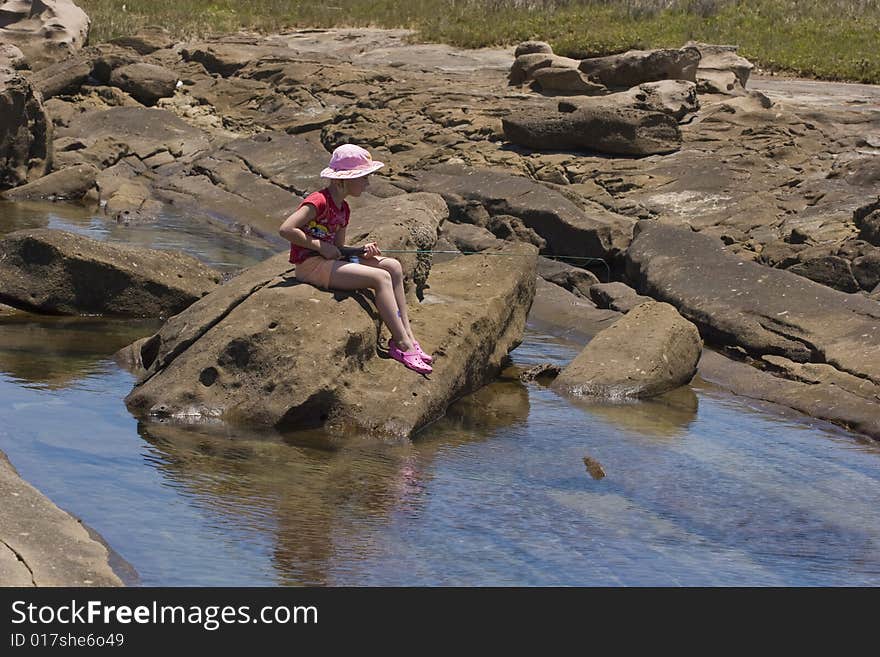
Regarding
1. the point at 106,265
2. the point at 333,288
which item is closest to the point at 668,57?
the point at 106,265

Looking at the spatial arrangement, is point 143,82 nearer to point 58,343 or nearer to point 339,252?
point 58,343

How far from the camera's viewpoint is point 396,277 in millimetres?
8914

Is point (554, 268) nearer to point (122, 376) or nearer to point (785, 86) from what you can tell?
point (122, 376)

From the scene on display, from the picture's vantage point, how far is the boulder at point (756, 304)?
11.3 meters

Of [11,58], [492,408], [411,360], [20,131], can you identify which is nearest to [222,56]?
[11,58]

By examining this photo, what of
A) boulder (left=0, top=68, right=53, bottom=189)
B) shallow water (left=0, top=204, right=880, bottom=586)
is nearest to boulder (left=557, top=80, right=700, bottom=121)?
boulder (left=0, top=68, right=53, bottom=189)

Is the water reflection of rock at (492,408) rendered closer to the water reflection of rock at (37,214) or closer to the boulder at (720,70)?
the water reflection of rock at (37,214)

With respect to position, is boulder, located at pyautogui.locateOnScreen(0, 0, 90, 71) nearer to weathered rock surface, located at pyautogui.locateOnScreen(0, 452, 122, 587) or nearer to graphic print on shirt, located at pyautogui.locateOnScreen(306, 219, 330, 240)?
graphic print on shirt, located at pyautogui.locateOnScreen(306, 219, 330, 240)

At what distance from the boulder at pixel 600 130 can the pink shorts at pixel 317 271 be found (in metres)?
10.4

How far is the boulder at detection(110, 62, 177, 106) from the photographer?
2439 centimetres

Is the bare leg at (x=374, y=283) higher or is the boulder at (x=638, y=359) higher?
the bare leg at (x=374, y=283)

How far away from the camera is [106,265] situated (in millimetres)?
11297

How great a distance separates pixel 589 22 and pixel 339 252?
19.2m

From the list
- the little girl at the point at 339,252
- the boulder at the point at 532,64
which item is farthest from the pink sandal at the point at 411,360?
the boulder at the point at 532,64
